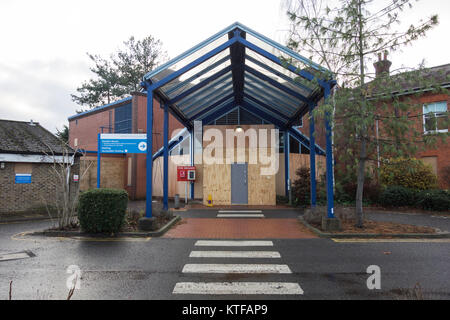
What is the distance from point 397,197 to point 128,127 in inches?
702

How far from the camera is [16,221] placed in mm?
12148

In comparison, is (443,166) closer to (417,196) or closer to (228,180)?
(417,196)

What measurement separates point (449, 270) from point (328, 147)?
15.0 ft

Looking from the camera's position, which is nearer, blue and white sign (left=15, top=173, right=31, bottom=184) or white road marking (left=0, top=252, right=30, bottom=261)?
white road marking (left=0, top=252, right=30, bottom=261)

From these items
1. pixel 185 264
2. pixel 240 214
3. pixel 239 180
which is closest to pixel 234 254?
pixel 185 264

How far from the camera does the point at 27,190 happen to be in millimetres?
14125

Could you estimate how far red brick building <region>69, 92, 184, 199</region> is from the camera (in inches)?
784

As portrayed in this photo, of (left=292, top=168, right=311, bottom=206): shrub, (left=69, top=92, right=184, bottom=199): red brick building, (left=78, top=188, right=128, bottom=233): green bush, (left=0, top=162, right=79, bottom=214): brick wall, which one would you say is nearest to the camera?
(left=78, top=188, right=128, bottom=233): green bush

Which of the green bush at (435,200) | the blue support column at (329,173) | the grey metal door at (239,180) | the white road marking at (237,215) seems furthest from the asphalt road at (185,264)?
the grey metal door at (239,180)

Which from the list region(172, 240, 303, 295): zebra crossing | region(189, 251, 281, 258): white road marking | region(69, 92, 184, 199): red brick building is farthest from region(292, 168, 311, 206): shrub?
region(69, 92, 184, 199): red brick building

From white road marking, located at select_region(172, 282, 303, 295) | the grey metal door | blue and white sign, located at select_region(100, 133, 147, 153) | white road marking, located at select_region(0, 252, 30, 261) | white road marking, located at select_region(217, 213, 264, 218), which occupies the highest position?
blue and white sign, located at select_region(100, 133, 147, 153)

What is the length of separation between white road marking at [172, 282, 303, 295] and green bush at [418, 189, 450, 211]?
12034 millimetres

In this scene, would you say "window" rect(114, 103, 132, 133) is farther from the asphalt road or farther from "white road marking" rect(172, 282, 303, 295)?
"white road marking" rect(172, 282, 303, 295)

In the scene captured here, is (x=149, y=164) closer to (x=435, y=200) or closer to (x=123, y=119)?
(x=435, y=200)
